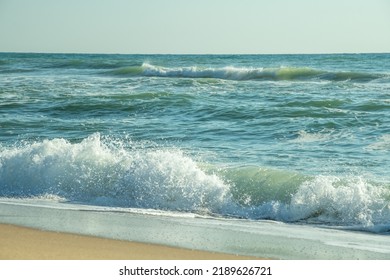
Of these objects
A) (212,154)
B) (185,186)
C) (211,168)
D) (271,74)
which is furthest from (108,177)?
(271,74)

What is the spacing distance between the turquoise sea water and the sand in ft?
7.07

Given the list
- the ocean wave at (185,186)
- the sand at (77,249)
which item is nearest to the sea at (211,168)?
the ocean wave at (185,186)

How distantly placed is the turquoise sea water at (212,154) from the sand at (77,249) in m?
2.16

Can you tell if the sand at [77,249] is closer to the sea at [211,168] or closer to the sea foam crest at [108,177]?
the sea at [211,168]

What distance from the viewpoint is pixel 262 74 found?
28781mm

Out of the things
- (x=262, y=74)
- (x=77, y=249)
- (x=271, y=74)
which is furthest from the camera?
(x=262, y=74)

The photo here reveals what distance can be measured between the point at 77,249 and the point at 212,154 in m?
5.41

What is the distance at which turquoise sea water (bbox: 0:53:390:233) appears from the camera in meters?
7.92

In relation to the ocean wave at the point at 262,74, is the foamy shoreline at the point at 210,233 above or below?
below

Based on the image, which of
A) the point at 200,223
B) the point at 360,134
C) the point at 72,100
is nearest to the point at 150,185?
the point at 200,223

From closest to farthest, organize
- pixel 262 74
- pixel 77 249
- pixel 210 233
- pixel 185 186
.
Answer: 1. pixel 77 249
2. pixel 210 233
3. pixel 185 186
4. pixel 262 74

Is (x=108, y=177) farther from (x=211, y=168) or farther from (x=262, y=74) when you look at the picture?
(x=262, y=74)

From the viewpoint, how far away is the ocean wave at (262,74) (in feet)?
82.8

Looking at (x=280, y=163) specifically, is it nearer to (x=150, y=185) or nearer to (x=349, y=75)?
(x=150, y=185)
